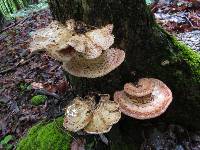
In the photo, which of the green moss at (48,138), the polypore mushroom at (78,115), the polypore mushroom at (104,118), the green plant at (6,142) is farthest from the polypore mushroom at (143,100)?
A: the green plant at (6,142)

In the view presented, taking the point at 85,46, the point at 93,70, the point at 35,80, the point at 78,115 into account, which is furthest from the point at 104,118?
the point at 35,80

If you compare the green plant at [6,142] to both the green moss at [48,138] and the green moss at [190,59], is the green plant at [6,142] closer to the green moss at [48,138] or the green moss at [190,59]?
the green moss at [48,138]

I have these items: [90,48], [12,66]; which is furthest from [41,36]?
[12,66]

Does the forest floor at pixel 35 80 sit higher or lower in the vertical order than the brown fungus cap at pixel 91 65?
lower

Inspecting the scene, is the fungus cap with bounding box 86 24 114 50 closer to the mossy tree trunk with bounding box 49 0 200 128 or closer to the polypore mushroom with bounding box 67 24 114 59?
the polypore mushroom with bounding box 67 24 114 59

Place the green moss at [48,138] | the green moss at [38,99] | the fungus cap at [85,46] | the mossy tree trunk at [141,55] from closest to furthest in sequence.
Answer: the fungus cap at [85,46] < the mossy tree trunk at [141,55] < the green moss at [48,138] < the green moss at [38,99]

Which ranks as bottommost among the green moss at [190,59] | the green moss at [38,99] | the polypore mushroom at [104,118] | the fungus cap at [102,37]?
the green moss at [38,99]

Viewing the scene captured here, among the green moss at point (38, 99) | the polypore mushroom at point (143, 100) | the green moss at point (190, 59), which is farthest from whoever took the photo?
the green moss at point (38, 99)
